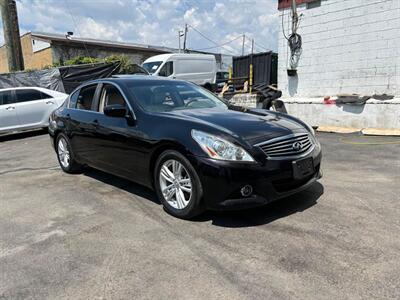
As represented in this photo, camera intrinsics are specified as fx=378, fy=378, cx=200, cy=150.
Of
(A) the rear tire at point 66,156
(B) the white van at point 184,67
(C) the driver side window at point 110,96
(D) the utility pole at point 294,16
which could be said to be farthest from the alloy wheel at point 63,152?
(B) the white van at point 184,67

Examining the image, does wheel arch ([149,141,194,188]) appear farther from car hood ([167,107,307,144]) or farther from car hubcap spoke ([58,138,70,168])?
car hubcap spoke ([58,138,70,168])

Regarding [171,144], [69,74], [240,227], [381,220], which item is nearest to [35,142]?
[69,74]

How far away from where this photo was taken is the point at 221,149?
3617 millimetres

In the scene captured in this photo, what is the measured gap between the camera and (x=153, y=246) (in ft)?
11.2

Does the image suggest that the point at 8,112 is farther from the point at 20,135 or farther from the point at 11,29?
the point at 11,29

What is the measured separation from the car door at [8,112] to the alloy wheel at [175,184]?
911 centimetres

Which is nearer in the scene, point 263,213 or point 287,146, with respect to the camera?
point 287,146

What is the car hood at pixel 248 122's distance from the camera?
3789mm

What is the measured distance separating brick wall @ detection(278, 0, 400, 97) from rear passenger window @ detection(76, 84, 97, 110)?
23.8 feet

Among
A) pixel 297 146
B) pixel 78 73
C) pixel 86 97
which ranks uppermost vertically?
pixel 78 73

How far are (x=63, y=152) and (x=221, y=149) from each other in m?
3.75

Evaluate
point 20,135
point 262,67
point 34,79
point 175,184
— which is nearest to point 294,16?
point 262,67

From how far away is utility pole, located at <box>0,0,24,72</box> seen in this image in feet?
47.4

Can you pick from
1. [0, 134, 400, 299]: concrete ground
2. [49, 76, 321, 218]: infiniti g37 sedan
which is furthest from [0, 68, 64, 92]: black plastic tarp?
[0, 134, 400, 299]: concrete ground
